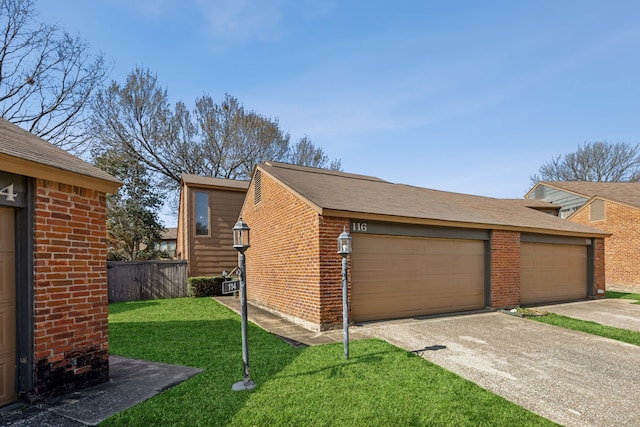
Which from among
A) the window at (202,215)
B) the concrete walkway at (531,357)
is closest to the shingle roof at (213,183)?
the window at (202,215)

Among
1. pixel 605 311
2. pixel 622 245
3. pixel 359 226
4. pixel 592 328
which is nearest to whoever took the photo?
pixel 592 328

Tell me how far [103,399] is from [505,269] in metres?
10.6

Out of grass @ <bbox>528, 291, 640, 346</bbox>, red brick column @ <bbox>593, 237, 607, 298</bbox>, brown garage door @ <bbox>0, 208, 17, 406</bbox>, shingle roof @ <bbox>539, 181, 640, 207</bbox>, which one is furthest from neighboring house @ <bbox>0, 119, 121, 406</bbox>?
shingle roof @ <bbox>539, 181, 640, 207</bbox>

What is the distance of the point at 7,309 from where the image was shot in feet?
13.0

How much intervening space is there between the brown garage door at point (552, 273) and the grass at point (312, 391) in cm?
778

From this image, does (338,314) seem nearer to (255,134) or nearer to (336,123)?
(336,123)

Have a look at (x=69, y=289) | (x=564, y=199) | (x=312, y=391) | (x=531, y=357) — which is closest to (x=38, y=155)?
(x=69, y=289)

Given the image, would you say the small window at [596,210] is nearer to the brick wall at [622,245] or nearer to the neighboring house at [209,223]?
the brick wall at [622,245]

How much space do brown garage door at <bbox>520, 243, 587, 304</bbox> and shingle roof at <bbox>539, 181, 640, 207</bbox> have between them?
8522 millimetres

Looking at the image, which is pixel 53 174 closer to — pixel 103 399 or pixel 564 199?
pixel 103 399

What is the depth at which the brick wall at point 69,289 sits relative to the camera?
13.3 ft

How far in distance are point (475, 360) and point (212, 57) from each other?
10135mm

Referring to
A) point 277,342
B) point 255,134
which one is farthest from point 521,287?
point 255,134

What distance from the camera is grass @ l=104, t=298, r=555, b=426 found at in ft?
11.8
